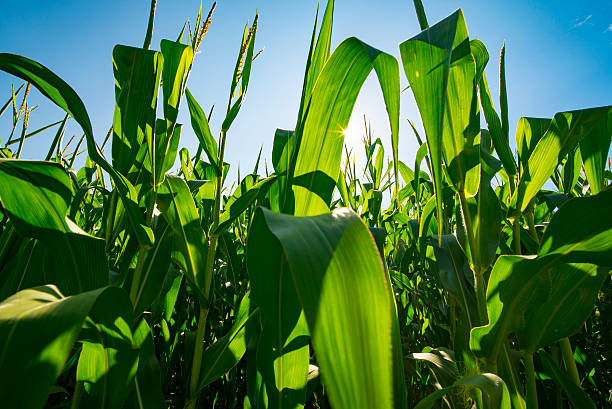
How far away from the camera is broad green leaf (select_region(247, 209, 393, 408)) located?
22 centimetres

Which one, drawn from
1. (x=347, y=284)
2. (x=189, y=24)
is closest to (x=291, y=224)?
(x=347, y=284)

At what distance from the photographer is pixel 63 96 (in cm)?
58

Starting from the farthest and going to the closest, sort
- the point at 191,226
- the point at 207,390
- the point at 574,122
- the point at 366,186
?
the point at 366,186 < the point at 207,390 < the point at 191,226 < the point at 574,122

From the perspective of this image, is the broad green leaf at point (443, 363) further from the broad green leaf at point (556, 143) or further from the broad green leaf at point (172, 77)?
the broad green leaf at point (172, 77)

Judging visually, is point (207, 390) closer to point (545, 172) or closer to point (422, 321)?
point (422, 321)

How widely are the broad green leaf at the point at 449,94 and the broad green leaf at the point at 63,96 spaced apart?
0.57 m

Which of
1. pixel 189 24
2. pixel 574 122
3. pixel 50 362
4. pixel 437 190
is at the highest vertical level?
pixel 189 24

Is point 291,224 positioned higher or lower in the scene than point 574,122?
lower

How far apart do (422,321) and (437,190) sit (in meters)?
1.47

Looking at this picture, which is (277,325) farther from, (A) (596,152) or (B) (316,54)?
(A) (596,152)

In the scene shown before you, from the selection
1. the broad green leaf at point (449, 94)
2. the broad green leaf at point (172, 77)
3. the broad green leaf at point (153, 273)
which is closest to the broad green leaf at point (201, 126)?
the broad green leaf at point (172, 77)

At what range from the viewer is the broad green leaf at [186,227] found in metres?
0.76

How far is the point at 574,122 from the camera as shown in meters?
0.66

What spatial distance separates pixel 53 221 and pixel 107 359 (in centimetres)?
29
